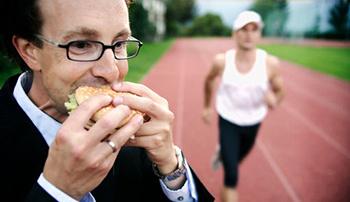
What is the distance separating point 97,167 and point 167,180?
46 centimetres

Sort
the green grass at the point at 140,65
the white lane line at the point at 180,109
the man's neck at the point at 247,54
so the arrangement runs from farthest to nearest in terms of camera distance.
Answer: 1. the green grass at the point at 140,65
2. the white lane line at the point at 180,109
3. the man's neck at the point at 247,54

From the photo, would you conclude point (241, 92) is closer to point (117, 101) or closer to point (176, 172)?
point (176, 172)

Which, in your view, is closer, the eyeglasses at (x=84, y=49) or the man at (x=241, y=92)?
the eyeglasses at (x=84, y=49)

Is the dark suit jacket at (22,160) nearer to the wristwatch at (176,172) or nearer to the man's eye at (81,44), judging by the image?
the wristwatch at (176,172)

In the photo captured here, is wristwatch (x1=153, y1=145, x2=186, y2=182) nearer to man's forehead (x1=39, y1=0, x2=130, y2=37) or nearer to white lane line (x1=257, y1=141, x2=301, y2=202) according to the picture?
man's forehead (x1=39, y1=0, x2=130, y2=37)

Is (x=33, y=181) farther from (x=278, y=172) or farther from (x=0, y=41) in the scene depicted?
(x=278, y=172)

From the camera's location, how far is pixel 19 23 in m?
1.54

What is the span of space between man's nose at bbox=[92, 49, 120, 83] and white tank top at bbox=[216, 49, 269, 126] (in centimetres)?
274

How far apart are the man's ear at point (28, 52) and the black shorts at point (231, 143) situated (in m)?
2.80

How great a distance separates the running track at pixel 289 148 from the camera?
17.8 ft

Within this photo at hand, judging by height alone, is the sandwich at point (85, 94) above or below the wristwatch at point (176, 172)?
above

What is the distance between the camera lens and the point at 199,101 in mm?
11000

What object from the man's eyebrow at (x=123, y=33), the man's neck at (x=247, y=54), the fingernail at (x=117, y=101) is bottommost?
the man's neck at (x=247, y=54)

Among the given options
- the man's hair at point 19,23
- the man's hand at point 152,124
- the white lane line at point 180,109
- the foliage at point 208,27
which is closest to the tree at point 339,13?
the white lane line at point 180,109
